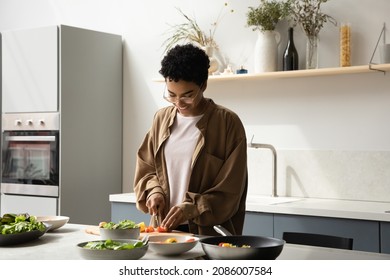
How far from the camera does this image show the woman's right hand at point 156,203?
248cm

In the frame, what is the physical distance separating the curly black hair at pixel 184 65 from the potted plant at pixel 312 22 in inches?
59.6

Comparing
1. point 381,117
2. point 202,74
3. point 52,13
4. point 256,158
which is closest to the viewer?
point 202,74

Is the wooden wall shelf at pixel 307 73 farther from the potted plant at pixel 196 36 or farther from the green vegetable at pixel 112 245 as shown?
the green vegetable at pixel 112 245

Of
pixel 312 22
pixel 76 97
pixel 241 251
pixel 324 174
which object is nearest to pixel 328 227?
pixel 324 174

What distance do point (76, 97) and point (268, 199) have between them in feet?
5.28

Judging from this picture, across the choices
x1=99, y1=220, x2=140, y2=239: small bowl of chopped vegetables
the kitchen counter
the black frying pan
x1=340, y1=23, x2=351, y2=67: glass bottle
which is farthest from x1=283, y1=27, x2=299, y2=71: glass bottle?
the black frying pan

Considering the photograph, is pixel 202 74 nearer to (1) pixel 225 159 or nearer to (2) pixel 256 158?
(1) pixel 225 159

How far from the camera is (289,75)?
12.9ft

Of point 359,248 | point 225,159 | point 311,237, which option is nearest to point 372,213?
point 359,248

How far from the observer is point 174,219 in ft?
7.53

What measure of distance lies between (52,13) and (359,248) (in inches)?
133

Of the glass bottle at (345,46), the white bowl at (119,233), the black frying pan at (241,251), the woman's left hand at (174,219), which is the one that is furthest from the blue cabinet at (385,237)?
the white bowl at (119,233)

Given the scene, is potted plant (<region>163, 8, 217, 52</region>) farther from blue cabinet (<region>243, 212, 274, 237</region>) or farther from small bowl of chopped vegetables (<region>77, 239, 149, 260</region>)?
small bowl of chopped vegetables (<region>77, 239, 149, 260</region>)

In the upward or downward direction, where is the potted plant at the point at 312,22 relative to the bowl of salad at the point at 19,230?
upward
